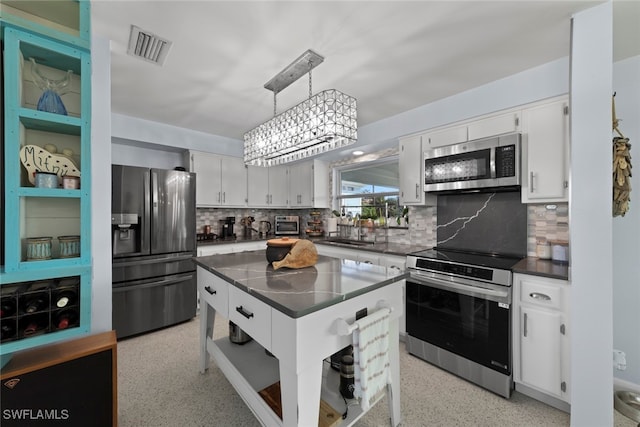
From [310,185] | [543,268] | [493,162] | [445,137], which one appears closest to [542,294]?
[543,268]

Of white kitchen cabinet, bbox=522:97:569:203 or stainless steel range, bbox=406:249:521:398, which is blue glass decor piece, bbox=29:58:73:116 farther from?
white kitchen cabinet, bbox=522:97:569:203

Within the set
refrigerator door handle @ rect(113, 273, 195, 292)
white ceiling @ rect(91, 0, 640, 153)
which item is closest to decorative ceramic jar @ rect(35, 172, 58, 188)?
white ceiling @ rect(91, 0, 640, 153)

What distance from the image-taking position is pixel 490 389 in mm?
1989

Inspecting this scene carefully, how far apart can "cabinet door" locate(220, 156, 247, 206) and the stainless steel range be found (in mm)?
2830

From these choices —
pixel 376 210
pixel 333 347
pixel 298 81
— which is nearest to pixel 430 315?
pixel 333 347

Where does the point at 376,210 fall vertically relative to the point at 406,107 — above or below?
below

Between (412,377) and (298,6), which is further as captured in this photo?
(412,377)

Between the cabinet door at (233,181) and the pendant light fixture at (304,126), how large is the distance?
176 centimetres

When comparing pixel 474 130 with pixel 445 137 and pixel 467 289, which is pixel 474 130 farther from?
pixel 467 289

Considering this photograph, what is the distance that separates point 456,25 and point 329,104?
96cm


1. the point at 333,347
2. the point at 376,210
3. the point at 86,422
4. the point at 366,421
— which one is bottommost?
the point at 366,421

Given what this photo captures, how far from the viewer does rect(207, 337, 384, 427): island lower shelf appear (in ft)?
4.86

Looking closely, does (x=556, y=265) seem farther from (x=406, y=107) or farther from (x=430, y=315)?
(x=406, y=107)

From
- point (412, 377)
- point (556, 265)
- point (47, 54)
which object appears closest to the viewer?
point (47, 54)
